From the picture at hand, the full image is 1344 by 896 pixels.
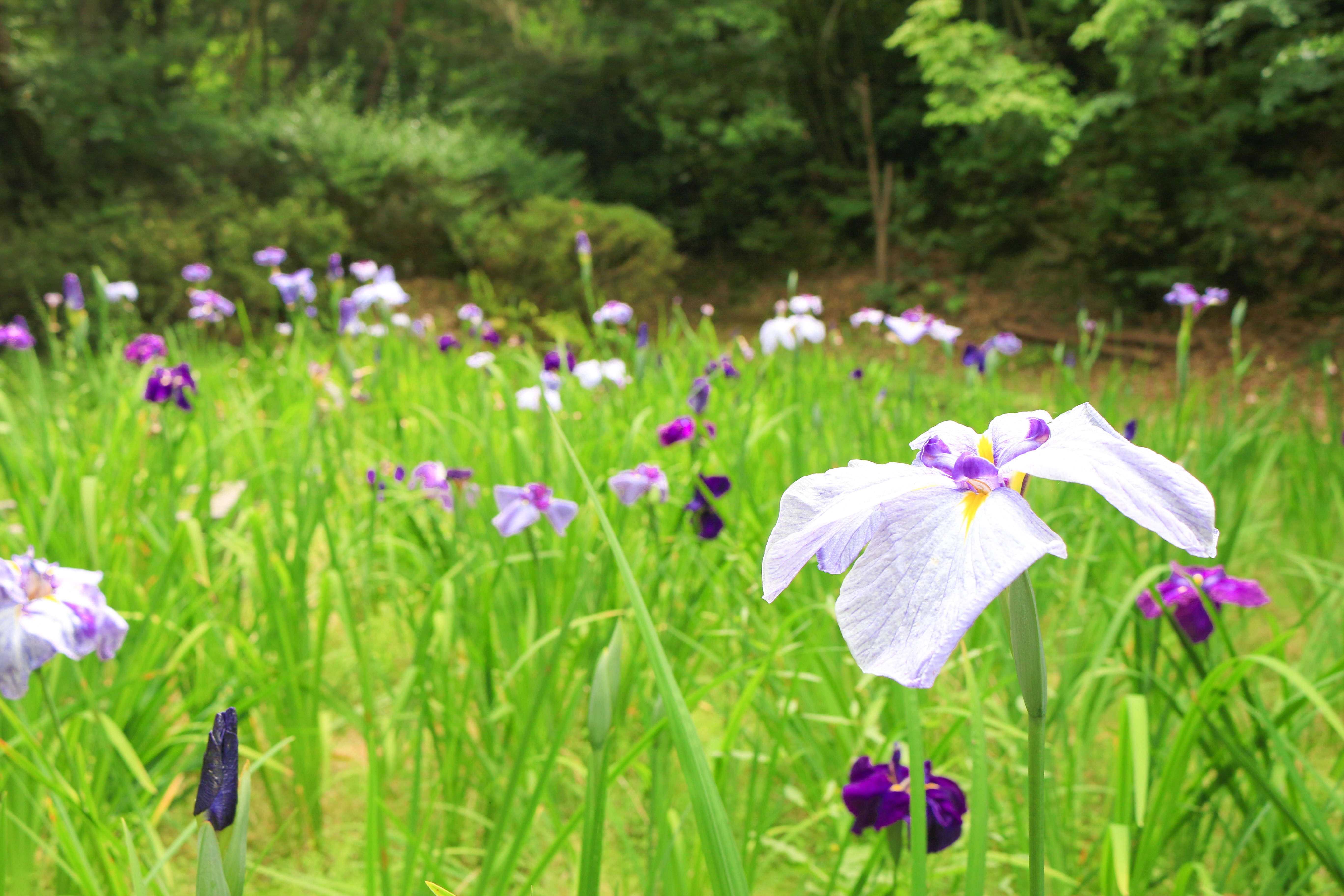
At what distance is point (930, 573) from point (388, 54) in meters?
12.2

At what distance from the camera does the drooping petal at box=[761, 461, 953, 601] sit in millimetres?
463

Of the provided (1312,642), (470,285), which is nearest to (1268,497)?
(1312,642)

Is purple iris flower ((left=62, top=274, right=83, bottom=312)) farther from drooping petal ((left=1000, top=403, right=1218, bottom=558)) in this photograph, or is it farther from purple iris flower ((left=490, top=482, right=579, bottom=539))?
drooping petal ((left=1000, top=403, right=1218, bottom=558))

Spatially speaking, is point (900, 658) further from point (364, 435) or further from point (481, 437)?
point (364, 435)

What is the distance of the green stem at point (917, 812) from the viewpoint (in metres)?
0.65

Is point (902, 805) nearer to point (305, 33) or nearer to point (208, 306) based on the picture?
point (208, 306)

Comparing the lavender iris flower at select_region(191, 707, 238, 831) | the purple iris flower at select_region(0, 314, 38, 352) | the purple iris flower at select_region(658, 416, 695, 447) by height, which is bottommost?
the purple iris flower at select_region(0, 314, 38, 352)

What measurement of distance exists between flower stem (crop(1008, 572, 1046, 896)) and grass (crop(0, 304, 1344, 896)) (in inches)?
8.8

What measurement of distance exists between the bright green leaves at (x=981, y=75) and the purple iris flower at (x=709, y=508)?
20.6 feet

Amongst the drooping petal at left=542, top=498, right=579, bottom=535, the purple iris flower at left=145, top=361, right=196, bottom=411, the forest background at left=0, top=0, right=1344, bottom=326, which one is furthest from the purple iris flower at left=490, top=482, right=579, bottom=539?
the forest background at left=0, top=0, right=1344, bottom=326

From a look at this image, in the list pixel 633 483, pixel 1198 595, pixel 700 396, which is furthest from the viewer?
pixel 700 396

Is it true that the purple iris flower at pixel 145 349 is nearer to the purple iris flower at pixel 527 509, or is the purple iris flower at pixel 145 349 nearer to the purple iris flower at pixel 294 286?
the purple iris flower at pixel 294 286

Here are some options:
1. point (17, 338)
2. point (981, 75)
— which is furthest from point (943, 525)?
point (981, 75)

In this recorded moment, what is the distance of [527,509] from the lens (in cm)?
127
